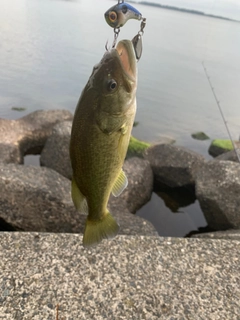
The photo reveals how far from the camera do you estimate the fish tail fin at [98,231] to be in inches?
89.3

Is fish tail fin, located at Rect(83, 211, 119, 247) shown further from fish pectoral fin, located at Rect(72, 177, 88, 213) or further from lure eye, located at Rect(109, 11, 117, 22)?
lure eye, located at Rect(109, 11, 117, 22)

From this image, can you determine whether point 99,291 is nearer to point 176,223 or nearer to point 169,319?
point 169,319

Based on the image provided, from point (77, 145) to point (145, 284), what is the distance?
1.88 meters

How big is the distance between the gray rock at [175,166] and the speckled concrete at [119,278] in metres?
3.46

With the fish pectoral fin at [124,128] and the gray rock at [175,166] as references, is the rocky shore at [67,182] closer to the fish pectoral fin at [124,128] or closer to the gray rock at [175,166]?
the gray rock at [175,166]

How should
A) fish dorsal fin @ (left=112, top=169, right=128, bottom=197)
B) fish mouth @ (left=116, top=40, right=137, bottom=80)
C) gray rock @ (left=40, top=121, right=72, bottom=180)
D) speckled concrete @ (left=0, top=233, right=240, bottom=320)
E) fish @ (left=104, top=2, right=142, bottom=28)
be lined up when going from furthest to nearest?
gray rock @ (left=40, top=121, right=72, bottom=180) < speckled concrete @ (left=0, top=233, right=240, bottom=320) < fish dorsal fin @ (left=112, top=169, right=128, bottom=197) < fish @ (left=104, top=2, right=142, bottom=28) < fish mouth @ (left=116, top=40, right=137, bottom=80)

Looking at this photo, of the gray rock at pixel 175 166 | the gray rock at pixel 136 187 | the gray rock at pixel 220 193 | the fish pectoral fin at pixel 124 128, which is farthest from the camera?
the gray rock at pixel 175 166

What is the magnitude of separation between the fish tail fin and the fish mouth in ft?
3.18

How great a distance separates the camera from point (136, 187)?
20.5 feet

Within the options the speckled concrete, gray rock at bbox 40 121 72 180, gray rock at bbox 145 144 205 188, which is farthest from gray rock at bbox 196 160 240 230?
gray rock at bbox 40 121 72 180

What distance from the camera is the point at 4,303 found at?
9.50ft

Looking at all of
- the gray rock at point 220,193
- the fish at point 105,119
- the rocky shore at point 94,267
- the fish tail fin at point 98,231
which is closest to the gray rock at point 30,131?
the rocky shore at point 94,267

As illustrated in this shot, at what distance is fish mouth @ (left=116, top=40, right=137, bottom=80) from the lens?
1.72m

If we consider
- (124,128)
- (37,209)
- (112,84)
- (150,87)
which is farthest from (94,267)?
(150,87)
